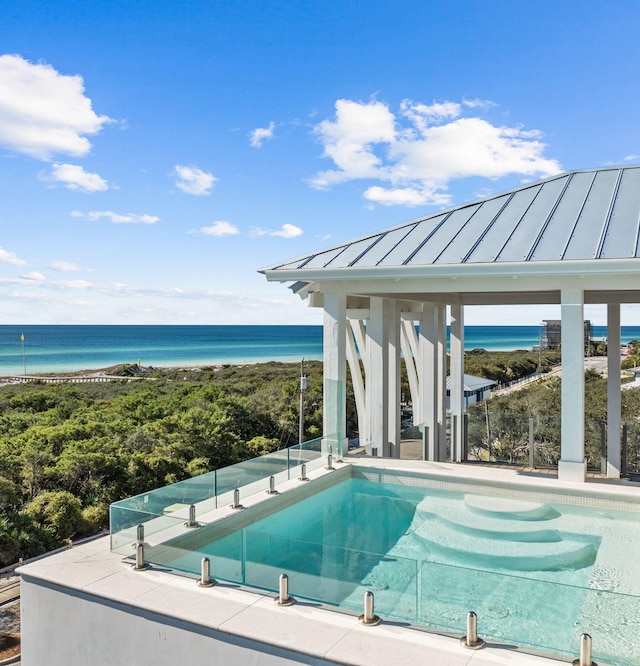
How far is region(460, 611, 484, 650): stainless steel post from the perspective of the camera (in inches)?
193

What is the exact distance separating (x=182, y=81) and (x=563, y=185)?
44.8 ft

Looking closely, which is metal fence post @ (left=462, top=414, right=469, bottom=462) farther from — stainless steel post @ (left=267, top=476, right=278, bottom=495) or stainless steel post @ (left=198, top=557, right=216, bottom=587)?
stainless steel post @ (left=198, top=557, right=216, bottom=587)

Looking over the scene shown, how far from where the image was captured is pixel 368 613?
17.5 feet

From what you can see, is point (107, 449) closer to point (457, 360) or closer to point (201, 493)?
point (201, 493)

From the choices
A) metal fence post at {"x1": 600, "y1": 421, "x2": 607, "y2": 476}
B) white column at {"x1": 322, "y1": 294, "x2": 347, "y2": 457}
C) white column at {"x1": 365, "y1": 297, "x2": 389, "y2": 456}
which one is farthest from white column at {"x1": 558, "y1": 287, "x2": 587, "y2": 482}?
white column at {"x1": 322, "y1": 294, "x2": 347, "y2": 457}

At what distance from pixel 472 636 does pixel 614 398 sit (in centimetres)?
831

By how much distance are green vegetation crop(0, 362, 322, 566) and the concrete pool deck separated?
16.4ft

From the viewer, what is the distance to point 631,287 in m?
9.11

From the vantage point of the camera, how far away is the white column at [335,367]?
11.5 metres

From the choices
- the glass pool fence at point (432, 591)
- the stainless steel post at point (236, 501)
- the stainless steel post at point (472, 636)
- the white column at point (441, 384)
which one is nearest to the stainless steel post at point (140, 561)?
the glass pool fence at point (432, 591)

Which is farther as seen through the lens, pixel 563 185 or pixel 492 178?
pixel 492 178

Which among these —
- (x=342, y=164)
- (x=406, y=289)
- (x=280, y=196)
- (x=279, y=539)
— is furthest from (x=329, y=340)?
(x=280, y=196)

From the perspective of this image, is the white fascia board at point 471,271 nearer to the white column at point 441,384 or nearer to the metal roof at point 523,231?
the metal roof at point 523,231

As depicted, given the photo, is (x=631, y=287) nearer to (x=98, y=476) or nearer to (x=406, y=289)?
(x=406, y=289)
